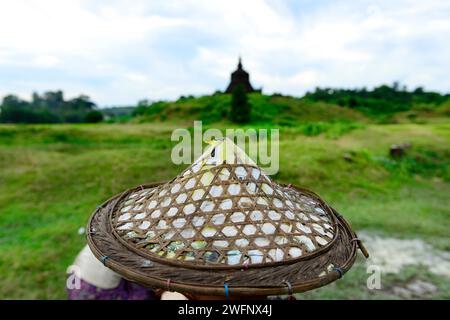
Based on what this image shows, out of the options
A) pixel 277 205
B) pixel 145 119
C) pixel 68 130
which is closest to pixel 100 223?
pixel 277 205

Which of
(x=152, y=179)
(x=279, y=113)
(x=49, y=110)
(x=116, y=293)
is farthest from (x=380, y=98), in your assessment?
(x=49, y=110)

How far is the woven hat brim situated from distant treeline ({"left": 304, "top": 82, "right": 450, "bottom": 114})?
23009 mm

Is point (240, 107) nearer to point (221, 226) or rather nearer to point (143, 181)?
point (143, 181)

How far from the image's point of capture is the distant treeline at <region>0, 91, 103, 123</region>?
2380 centimetres

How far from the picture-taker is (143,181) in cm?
667

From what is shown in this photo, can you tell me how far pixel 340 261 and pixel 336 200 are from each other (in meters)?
5.42

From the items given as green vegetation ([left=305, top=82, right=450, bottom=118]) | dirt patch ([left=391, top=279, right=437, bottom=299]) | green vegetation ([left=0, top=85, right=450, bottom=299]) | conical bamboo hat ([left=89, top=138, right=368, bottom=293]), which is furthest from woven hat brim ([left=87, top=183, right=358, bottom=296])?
green vegetation ([left=305, top=82, right=450, bottom=118])

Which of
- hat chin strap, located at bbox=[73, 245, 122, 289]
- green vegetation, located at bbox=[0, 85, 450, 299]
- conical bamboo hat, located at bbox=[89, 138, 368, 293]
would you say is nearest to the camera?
conical bamboo hat, located at bbox=[89, 138, 368, 293]

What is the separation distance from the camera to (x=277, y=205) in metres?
1.33

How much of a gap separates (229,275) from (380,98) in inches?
1261

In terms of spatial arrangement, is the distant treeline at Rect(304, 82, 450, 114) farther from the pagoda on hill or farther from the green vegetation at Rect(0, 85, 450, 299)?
the green vegetation at Rect(0, 85, 450, 299)

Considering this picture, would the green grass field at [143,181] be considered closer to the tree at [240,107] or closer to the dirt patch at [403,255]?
the dirt patch at [403,255]

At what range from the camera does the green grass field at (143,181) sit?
3812 millimetres
